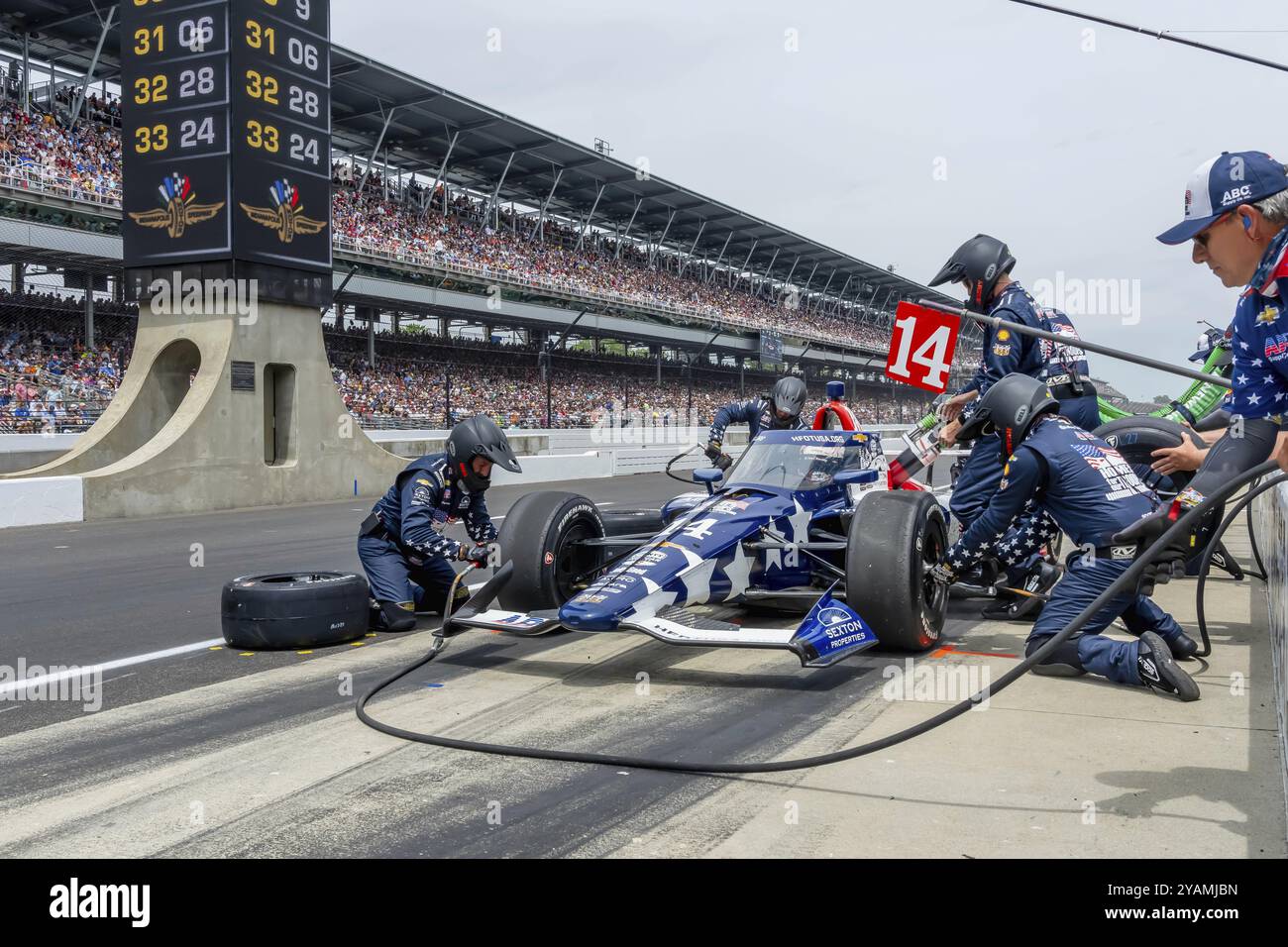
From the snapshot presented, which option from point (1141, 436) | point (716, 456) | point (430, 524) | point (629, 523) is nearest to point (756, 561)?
point (629, 523)

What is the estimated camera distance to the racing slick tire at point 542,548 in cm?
634

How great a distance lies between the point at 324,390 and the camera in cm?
1964

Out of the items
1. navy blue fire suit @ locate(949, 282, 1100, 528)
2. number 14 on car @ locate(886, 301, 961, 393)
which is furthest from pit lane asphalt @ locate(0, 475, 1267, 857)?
number 14 on car @ locate(886, 301, 961, 393)

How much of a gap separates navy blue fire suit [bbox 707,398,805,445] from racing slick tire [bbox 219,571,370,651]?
5545mm

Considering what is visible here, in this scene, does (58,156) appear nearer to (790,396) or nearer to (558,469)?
(558,469)

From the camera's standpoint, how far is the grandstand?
A: 26.8 m

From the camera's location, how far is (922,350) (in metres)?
8.13

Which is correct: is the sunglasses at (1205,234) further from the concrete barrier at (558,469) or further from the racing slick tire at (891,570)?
the concrete barrier at (558,469)

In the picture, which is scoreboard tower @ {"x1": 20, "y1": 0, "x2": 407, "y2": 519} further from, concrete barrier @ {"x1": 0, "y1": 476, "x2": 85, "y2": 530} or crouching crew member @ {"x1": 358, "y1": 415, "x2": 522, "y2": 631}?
crouching crew member @ {"x1": 358, "y1": 415, "x2": 522, "y2": 631}

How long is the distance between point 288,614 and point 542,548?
1.54m
